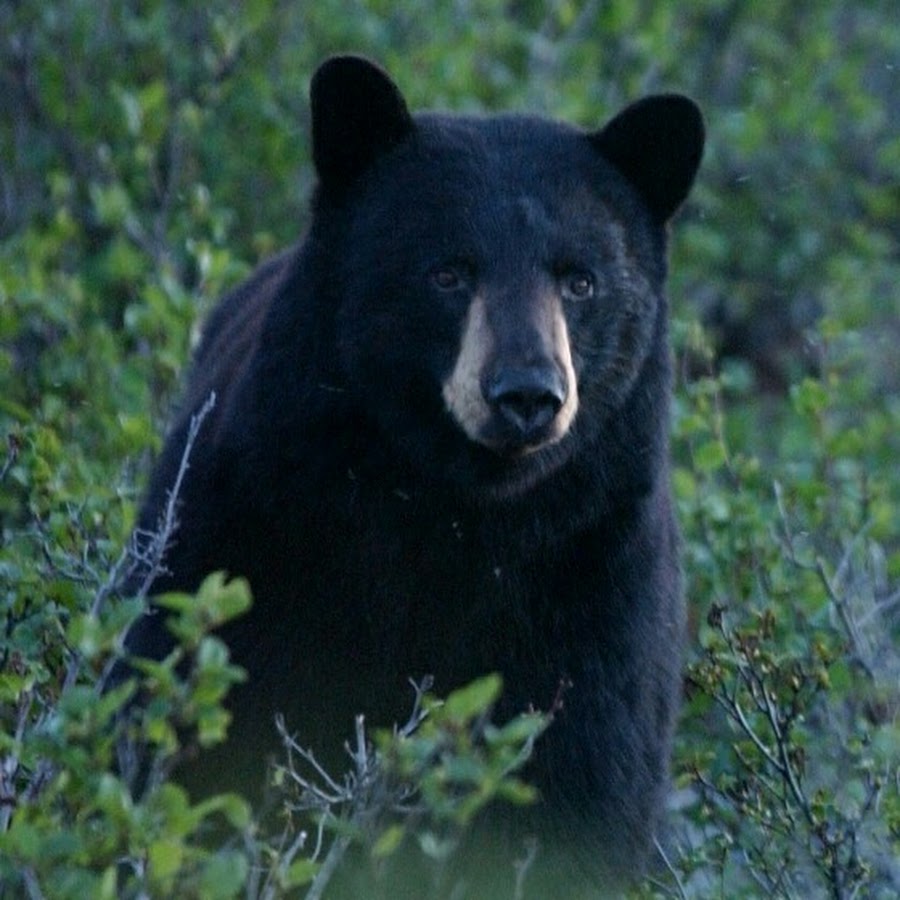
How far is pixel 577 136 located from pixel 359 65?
46 centimetres

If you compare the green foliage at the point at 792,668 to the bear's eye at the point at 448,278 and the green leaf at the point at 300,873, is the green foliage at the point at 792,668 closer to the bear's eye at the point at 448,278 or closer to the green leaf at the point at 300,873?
the bear's eye at the point at 448,278

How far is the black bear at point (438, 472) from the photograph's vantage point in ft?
14.7

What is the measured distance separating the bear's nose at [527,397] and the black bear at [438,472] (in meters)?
0.17

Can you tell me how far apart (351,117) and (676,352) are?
3011 mm

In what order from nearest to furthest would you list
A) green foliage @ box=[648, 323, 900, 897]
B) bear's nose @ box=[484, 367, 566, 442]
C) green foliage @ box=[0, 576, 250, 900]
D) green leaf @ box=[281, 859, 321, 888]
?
1. green foliage @ box=[0, 576, 250, 900]
2. green leaf @ box=[281, 859, 321, 888]
3. bear's nose @ box=[484, 367, 566, 442]
4. green foliage @ box=[648, 323, 900, 897]

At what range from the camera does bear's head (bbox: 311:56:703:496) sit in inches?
174

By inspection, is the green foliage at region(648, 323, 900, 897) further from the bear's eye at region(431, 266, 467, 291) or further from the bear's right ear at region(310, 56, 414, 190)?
the bear's right ear at region(310, 56, 414, 190)

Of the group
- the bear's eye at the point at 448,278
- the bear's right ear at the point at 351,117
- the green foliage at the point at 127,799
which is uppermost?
the bear's right ear at the point at 351,117

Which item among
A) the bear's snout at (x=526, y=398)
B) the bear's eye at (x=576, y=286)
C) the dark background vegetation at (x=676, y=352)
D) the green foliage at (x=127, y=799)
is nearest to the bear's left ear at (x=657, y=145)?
the bear's eye at (x=576, y=286)

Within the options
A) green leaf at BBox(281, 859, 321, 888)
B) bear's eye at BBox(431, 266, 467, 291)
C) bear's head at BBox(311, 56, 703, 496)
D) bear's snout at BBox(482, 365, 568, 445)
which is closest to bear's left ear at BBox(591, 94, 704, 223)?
bear's head at BBox(311, 56, 703, 496)

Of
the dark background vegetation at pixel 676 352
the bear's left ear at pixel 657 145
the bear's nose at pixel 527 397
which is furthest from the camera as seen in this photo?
the bear's left ear at pixel 657 145

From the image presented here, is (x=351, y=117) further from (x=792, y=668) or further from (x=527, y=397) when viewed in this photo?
(x=792, y=668)

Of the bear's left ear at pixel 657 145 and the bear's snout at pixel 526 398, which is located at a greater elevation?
the bear's left ear at pixel 657 145

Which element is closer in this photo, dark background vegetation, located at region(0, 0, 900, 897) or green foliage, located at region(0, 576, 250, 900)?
green foliage, located at region(0, 576, 250, 900)
